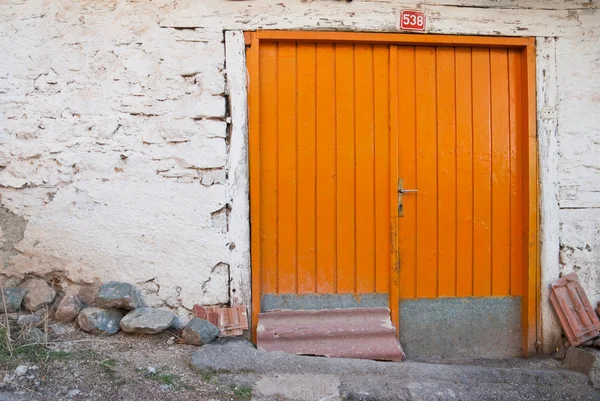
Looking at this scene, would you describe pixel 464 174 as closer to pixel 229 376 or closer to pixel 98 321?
pixel 229 376

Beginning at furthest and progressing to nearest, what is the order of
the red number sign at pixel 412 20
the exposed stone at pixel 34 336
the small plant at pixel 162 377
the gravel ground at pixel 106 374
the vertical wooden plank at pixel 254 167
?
the red number sign at pixel 412 20 < the vertical wooden plank at pixel 254 167 < the exposed stone at pixel 34 336 < the small plant at pixel 162 377 < the gravel ground at pixel 106 374

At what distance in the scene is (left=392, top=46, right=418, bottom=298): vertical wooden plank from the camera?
384 cm

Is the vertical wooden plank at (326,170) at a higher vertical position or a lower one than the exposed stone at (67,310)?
higher

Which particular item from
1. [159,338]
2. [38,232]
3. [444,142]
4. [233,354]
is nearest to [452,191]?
[444,142]

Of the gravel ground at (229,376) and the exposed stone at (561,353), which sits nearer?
the gravel ground at (229,376)

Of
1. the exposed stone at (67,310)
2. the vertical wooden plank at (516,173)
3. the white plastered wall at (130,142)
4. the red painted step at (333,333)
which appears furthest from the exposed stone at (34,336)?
the vertical wooden plank at (516,173)

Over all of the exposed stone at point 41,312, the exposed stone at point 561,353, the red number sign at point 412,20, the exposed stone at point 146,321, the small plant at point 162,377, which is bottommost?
the exposed stone at point 561,353

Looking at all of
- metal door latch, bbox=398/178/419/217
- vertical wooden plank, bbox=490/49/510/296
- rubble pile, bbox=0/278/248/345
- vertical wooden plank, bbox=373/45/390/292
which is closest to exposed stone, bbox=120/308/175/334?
rubble pile, bbox=0/278/248/345

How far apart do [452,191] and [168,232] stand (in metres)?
2.14

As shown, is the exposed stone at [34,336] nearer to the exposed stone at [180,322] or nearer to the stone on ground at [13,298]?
the stone on ground at [13,298]

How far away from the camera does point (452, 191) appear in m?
3.87

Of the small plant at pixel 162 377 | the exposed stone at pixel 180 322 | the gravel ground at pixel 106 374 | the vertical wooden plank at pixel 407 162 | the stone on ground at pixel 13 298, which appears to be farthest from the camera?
the vertical wooden plank at pixel 407 162

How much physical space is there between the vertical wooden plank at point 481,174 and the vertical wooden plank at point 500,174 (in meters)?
0.04

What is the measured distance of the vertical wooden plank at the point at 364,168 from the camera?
379 cm
